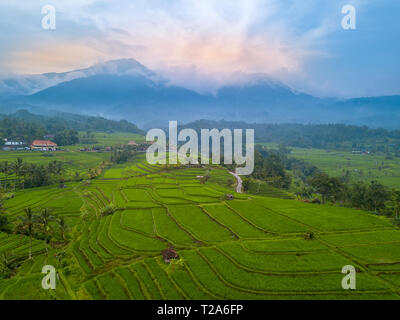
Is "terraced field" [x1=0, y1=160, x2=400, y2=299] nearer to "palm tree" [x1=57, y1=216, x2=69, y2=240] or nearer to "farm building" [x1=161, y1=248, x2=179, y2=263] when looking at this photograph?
"farm building" [x1=161, y1=248, x2=179, y2=263]

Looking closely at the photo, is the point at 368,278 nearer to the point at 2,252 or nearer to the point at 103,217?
the point at 103,217

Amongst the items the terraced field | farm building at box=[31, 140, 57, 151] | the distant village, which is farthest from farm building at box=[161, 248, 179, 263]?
farm building at box=[31, 140, 57, 151]

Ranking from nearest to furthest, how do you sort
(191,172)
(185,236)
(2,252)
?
1. (2,252)
2. (185,236)
3. (191,172)

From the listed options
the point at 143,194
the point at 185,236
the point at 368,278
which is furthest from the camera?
the point at 143,194

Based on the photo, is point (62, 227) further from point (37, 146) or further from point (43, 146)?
point (37, 146)

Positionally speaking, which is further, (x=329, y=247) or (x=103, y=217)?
(x=103, y=217)
